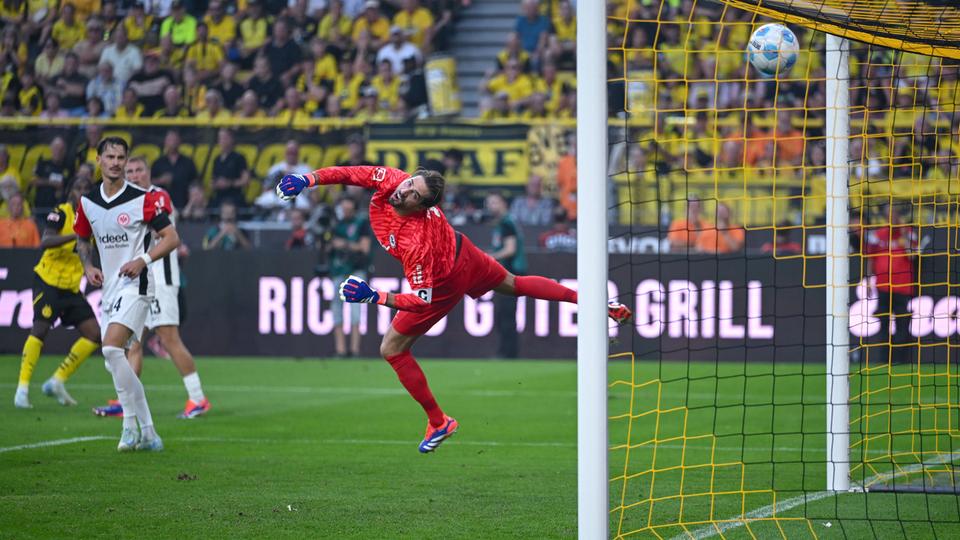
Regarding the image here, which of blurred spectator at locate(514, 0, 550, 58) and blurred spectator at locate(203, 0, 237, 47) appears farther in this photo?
blurred spectator at locate(203, 0, 237, 47)

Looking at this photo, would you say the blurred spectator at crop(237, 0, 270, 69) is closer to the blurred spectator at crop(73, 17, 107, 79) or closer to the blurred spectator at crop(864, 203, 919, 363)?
the blurred spectator at crop(73, 17, 107, 79)

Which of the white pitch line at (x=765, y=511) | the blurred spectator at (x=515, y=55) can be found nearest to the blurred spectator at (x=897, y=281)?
the blurred spectator at (x=515, y=55)

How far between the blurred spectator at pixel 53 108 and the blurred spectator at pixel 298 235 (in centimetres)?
590

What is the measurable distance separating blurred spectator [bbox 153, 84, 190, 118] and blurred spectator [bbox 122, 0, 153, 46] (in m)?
1.63

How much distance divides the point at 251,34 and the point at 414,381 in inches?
649

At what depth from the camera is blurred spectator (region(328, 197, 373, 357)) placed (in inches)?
715

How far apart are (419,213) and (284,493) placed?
191 cm

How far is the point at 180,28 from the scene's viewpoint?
2364 cm

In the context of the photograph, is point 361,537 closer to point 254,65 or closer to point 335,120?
point 335,120

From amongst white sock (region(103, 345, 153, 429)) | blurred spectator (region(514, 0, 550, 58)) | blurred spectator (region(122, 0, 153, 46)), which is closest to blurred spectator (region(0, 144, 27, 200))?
blurred spectator (region(122, 0, 153, 46))

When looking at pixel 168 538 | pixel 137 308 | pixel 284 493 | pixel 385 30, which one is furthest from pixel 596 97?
pixel 385 30

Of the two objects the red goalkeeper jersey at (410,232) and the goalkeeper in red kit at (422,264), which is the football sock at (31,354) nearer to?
the goalkeeper in red kit at (422,264)

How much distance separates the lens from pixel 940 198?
17766mm

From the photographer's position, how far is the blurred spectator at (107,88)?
22609mm
